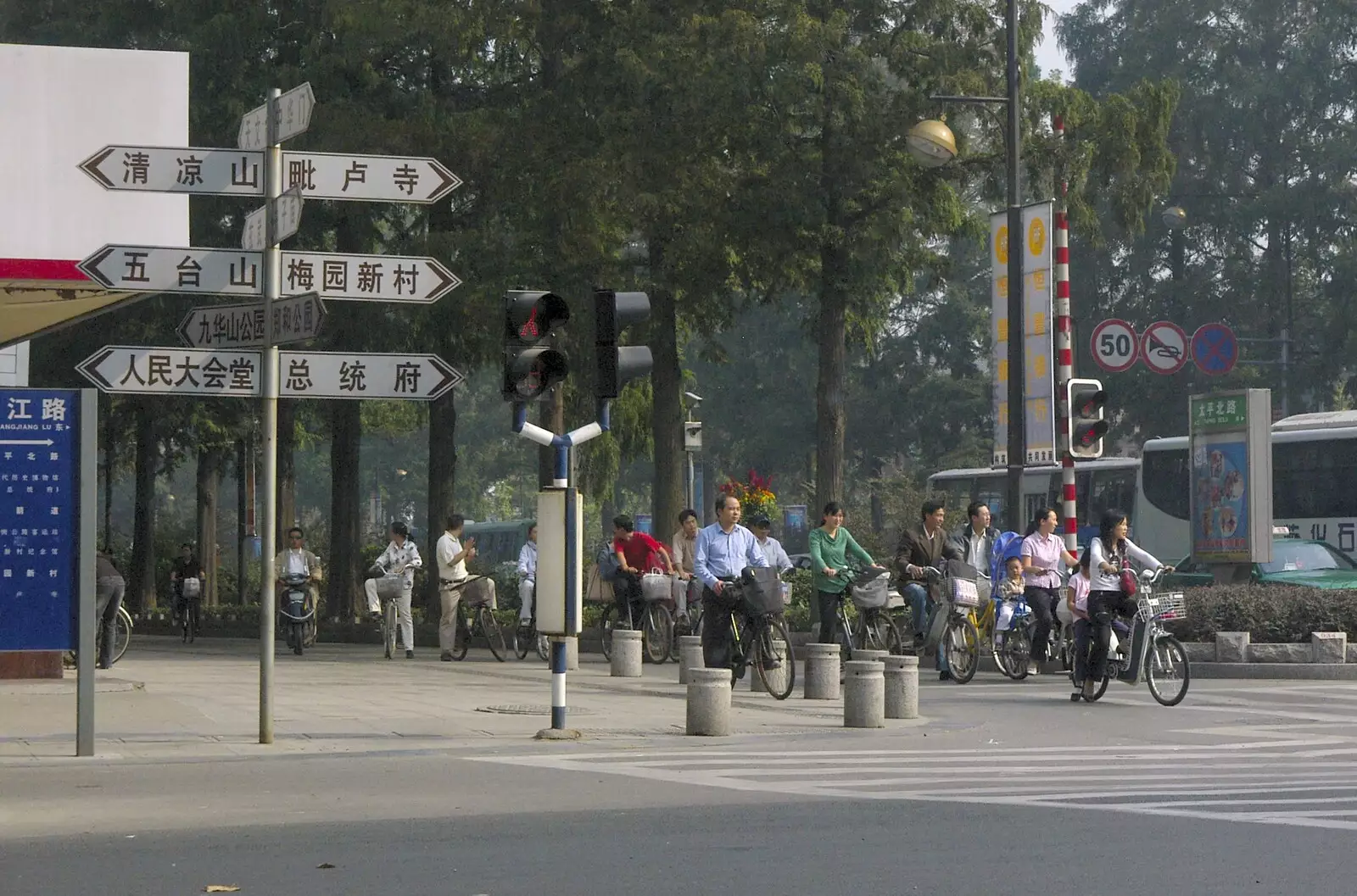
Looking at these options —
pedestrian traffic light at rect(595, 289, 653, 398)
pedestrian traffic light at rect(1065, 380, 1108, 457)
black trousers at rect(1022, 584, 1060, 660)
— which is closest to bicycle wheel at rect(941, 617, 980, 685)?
black trousers at rect(1022, 584, 1060, 660)

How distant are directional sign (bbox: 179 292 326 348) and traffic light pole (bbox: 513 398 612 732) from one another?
5.28 feet

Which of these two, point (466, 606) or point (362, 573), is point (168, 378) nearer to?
point (466, 606)

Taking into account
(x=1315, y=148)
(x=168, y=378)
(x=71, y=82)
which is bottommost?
(x=168, y=378)

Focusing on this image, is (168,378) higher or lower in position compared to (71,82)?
lower

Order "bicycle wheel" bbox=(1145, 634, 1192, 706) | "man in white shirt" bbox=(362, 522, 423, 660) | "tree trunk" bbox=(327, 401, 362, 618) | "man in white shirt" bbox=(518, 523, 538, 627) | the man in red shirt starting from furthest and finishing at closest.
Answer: "tree trunk" bbox=(327, 401, 362, 618), "man in white shirt" bbox=(362, 522, 423, 660), "man in white shirt" bbox=(518, 523, 538, 627), the man in red shirt, "bicycle wheel" bbox=(1145, 634, 1192, 706)

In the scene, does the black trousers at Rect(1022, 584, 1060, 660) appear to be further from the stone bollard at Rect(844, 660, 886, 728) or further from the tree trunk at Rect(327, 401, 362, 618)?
the tree trunk at Rect(327, 401, 362, 618)

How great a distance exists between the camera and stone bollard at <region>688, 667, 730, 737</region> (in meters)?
14.2

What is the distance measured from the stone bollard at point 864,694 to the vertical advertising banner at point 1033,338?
830 cm

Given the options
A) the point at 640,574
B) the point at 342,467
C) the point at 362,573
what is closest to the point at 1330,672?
the point at 640,574

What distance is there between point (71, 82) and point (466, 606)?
11.0 metres

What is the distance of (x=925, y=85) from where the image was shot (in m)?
27.2

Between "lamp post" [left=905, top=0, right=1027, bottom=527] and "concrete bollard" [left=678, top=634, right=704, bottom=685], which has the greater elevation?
"lamp post" [left=905, top=0, right=1027, bottom=527]

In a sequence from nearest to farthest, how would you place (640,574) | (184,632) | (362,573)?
1. (640,574)
2. (184,632)
3. (362,573)

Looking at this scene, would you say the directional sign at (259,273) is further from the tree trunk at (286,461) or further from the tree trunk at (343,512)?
the tree trunk at (286,461)
